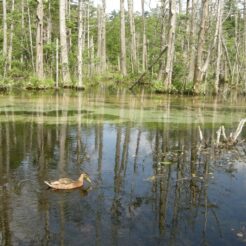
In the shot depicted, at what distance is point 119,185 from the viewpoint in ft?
21.1

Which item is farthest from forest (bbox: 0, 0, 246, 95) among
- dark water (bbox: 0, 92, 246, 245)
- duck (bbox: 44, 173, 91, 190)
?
duck (bbox: 44, 173, 91, 190)

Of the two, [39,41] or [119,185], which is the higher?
[39,41]

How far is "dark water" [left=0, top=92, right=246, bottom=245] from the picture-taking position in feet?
15.6

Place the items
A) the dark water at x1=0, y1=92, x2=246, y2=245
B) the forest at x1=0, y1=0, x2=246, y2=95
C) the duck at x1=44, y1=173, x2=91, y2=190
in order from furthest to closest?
the forest at x1=0, y1=0, x2=246, y2=95 < the duck at x1=44, y1=173, x2=91, y2=190 < the dark water at x1=0, y1=92, x2=246, y2=245

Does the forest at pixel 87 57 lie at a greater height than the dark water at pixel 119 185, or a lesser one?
greater

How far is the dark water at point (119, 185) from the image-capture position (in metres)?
4.76

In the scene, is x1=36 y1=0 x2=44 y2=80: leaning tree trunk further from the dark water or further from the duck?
the duck

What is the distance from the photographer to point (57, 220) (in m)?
5.01

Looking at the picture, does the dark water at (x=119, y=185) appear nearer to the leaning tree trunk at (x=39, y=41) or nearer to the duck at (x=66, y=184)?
the duck at (x=66, y=184)

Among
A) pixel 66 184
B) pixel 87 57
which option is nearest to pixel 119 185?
pixel 66 184

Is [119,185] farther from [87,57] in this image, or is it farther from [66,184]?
[87,57]

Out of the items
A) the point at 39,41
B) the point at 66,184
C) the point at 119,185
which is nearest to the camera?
the point at 66,184

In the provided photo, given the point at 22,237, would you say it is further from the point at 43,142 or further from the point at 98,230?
the point at 43,142

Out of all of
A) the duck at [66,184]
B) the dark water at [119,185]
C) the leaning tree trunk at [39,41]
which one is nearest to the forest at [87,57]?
the leaning tree trunk at [39,41]
